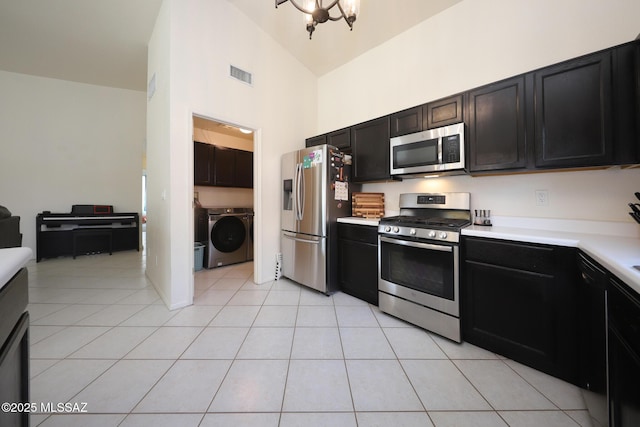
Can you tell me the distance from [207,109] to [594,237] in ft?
11.6

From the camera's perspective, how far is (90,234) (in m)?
4.57

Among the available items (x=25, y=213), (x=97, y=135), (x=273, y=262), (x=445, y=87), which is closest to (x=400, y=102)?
(x=445, y=87)

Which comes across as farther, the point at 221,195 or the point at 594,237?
the point at 221,195

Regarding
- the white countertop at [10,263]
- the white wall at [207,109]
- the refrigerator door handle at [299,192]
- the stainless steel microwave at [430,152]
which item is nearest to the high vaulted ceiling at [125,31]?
the white wall at [207,109]

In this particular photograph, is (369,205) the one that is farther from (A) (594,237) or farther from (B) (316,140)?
(A) (594,237)

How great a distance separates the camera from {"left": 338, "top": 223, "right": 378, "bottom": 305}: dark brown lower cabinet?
2.50m

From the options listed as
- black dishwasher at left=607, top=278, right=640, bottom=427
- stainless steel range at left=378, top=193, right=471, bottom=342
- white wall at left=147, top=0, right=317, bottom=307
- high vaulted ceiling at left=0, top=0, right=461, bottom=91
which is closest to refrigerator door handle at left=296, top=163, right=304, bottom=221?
white wall at left=147, top=0, right=317, bottom=307

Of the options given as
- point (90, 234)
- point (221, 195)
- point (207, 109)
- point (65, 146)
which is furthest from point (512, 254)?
point (65, 146)

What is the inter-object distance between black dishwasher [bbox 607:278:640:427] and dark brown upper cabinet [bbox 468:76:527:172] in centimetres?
117

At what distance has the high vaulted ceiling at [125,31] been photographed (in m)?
2.70

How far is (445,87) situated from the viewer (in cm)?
248

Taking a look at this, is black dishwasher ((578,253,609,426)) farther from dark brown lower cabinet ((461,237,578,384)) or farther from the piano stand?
the piano stand

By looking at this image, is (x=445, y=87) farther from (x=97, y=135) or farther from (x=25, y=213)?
(x=25, y=213)

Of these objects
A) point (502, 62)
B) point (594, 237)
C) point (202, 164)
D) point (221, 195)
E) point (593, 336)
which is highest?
point (502, 62)
